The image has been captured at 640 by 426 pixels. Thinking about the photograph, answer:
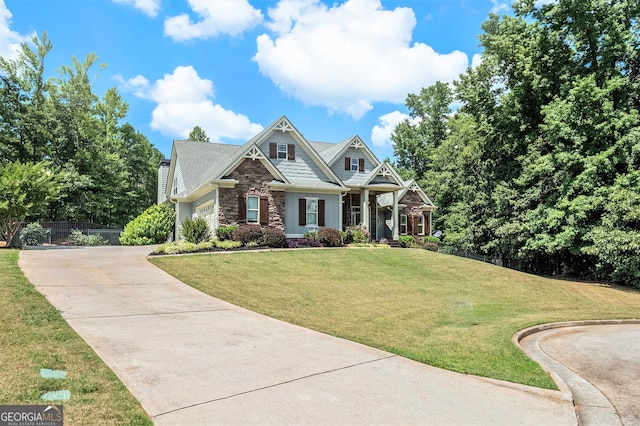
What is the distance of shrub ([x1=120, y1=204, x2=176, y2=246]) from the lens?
98.8 ft

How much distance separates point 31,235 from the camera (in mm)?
27844

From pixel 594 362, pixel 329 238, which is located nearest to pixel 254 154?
pixel 329 238

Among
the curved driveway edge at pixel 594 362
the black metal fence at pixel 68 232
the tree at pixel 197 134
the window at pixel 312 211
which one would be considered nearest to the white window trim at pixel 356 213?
the window at pixel 312 211

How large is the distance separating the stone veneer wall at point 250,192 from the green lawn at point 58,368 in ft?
49.4

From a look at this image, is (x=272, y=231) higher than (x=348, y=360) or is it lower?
higher

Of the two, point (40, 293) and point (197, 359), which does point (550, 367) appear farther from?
point (40, 293)

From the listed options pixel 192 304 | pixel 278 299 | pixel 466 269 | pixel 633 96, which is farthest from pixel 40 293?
pixel 633 96

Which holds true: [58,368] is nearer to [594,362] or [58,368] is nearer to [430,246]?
[594,362]

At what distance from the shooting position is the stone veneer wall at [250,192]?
23016 mm

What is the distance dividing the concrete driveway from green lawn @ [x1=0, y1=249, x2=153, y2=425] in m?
0.20

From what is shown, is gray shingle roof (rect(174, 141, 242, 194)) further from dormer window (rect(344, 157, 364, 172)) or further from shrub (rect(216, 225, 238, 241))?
dormer window (rect(344, 157, 364, 172))

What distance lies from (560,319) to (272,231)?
14.1 metres

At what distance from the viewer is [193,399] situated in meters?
4.51

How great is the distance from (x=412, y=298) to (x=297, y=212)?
12.6 m
